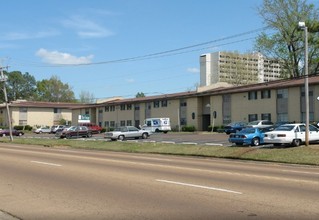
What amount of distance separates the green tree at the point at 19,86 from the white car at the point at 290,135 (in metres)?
148

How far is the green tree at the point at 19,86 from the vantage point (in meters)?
168

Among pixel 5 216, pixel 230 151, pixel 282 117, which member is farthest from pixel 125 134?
pixel 5 216

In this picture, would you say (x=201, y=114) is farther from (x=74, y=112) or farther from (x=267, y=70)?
(x=74, y=112)

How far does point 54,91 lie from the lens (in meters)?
161

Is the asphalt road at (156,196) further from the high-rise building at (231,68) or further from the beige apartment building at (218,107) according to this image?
the high-rise building at (231,68)

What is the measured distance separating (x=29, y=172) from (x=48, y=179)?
2.43 metres

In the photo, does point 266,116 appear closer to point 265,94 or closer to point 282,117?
point 282,117

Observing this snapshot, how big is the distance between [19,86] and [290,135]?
153060 mm

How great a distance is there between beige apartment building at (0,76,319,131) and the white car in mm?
15673

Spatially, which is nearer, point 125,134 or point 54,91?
point 125,134

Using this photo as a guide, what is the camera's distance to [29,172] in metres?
16.4

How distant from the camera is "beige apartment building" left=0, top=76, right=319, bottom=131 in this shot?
178 ft

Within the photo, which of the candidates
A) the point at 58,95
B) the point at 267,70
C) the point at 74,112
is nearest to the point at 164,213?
the point at 267,70

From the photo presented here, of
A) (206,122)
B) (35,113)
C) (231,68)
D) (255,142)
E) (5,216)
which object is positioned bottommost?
(5,216)
